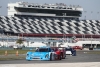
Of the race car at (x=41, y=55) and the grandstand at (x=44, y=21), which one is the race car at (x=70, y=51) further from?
the grandstand at (x=44, y=21)

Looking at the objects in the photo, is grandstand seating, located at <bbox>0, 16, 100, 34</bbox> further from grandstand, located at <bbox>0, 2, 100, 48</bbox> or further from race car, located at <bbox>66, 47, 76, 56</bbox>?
race car, located at <bbox>66, 47, 76, 56</bbox>

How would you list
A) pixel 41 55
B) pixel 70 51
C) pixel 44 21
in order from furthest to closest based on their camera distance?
1. pixel 44 21
2. pixel 70 51
3. pixel 41 55

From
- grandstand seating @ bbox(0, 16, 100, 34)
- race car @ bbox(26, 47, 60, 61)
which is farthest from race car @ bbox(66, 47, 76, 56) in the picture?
grandstand seating @ bbox(0, 16, 100, 34)

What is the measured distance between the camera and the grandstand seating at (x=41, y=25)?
611 feet

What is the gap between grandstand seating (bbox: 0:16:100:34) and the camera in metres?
186

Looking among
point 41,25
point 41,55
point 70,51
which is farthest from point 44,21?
point 41,55

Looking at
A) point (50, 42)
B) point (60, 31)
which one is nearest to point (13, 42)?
point (50, 42)

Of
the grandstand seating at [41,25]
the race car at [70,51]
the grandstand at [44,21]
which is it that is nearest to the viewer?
the race car at [70,51]

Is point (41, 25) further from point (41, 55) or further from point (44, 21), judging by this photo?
point (41, 55)

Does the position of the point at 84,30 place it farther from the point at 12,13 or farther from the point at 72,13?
the point at 12,13

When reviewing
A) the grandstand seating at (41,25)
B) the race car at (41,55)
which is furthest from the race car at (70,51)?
the grandstand seating at (41,25)

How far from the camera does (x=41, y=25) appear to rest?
19425cm

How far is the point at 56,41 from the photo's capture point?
162m

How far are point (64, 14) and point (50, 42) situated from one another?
3765 cm
